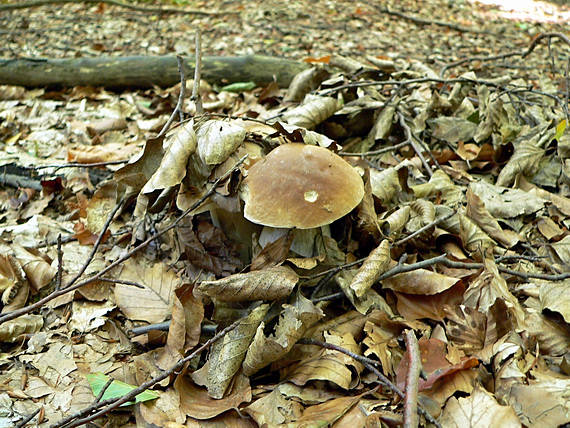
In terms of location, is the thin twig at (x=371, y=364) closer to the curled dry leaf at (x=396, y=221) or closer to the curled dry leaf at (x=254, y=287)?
the curled dry leaf at (x=254, y=287)

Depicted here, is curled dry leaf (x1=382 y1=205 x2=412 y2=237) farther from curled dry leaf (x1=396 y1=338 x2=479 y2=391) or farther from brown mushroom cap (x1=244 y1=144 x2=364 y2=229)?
curled dry leaf (x1=396 y1=338 x2=479 y2=391)

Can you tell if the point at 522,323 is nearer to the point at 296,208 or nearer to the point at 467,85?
the point at 296,208

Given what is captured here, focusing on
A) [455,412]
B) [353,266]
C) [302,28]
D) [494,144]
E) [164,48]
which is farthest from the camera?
[302,28]

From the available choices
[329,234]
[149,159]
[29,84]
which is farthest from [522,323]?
[29,84]

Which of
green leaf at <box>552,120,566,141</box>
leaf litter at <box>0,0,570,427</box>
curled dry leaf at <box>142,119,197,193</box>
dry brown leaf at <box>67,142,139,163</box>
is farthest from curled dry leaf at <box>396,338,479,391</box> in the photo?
dry brown leaf at <box>67,142,139,163</box>

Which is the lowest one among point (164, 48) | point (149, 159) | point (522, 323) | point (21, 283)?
point (164, 48)

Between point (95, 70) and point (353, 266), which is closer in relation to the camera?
point (353, 266)

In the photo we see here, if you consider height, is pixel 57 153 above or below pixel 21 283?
below

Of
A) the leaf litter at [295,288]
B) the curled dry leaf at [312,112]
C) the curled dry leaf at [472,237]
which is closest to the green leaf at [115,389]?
the leaf litter at [295,288]
